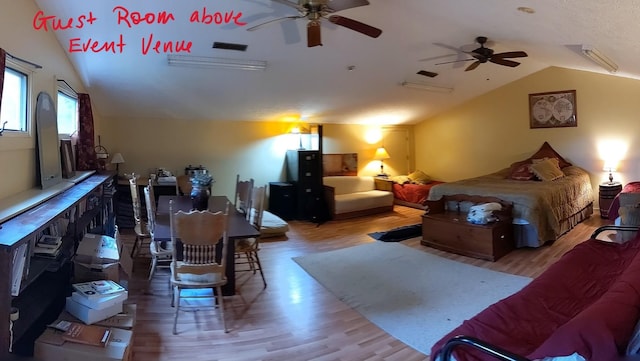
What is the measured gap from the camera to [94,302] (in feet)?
6.67

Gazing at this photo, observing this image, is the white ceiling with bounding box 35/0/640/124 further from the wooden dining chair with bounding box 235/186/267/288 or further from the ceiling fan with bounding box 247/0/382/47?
the wooden dining chair with bounding box 235/186/267/288

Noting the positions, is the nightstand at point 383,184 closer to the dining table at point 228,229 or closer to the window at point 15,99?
the dining table at point 228,229

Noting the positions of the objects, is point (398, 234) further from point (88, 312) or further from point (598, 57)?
point (88, 312)

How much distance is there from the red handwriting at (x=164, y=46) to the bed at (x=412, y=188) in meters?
5.25

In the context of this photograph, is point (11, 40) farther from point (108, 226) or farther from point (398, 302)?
point (398, 302)

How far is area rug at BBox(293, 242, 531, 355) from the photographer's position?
275cm

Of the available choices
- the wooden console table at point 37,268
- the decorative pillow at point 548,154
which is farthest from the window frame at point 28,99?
the decorative pillow at point 548,154

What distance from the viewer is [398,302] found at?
3.12 meters

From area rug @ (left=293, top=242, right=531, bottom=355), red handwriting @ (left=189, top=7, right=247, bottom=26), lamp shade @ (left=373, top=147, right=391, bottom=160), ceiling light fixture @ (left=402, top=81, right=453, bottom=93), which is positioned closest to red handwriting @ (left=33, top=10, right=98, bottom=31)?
red handwriting @ (left=189, top=7, right=247, bottom=26)

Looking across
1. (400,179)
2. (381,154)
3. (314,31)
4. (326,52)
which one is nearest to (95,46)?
(314,31)

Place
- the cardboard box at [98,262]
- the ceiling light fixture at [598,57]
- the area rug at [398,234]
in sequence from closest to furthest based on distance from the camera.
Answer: the cardboard box at [98,262] < the ceiling light fixture at [598,57] < the area rug at [398,234]

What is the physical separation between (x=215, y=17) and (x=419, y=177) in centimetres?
606

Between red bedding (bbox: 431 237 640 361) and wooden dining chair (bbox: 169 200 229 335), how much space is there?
67.3 inches

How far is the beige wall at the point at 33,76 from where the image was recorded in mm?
2262
